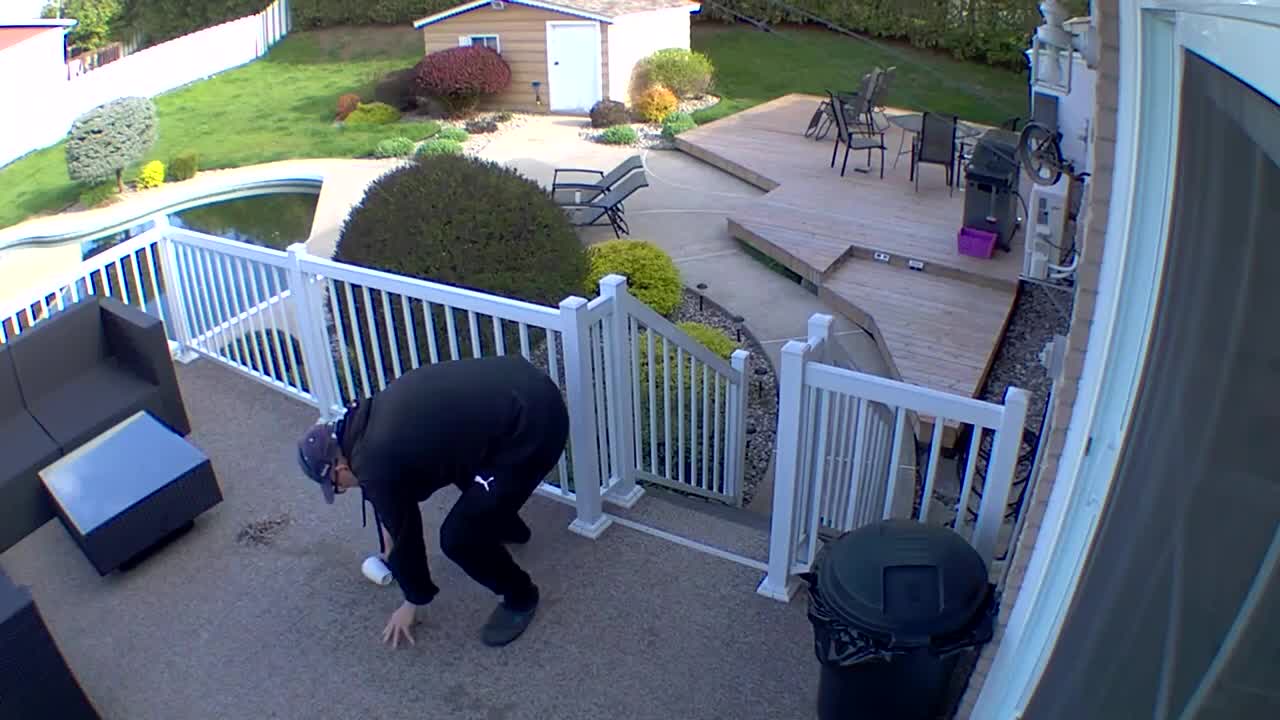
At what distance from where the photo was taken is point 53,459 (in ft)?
14.3

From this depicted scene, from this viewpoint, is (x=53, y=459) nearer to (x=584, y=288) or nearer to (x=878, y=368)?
(x=584, y=288)

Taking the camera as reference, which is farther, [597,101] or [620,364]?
[597,101]

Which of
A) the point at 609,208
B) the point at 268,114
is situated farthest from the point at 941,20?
the point at 268,114

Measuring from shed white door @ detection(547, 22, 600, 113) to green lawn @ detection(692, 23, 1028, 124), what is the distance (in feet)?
7.69

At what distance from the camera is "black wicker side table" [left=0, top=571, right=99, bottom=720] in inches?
113

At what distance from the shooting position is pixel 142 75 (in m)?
21.7

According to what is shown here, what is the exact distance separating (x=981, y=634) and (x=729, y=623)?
3.58 ft

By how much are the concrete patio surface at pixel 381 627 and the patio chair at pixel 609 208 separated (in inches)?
266

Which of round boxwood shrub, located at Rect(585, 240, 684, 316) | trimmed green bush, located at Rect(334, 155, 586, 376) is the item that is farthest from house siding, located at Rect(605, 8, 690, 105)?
trimmed green bush, located at Rect(334, 155, 586, 376)

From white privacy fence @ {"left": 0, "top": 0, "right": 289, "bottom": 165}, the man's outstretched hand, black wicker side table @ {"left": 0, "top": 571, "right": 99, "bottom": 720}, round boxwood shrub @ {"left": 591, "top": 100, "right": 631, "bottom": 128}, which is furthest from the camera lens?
white privacy fence @ {"left": 0, "top": 0, "right": 289, "bottom": 165}

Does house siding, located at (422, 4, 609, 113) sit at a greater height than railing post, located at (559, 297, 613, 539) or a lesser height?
greater

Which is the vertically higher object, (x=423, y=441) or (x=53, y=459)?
(x=423, y=441)

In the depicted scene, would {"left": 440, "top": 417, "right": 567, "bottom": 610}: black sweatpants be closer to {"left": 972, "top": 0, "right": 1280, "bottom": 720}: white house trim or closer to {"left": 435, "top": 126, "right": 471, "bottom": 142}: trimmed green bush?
{"left": 972, "top": 0, "right": 1280, "bottom": 720}: white house trim

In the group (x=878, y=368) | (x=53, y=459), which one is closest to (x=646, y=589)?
(x=53, y=459)
